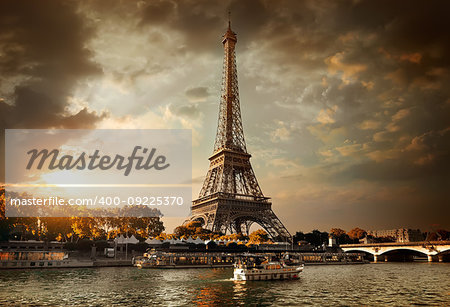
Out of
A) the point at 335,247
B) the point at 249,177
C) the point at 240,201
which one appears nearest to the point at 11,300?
the point at 240,201

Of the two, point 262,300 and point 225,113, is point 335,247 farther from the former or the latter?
point 262,300

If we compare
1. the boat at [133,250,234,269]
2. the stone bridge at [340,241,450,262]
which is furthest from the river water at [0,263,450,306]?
the stone bridge at [340,241,450,262]

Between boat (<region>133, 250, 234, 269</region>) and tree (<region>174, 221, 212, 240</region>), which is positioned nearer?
boat (<region>133, 250, 234, 269</region>)

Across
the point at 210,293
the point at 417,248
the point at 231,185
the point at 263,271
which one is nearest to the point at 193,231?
the point at 231,185

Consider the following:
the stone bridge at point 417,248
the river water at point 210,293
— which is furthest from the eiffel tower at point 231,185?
the river water at point 210,293

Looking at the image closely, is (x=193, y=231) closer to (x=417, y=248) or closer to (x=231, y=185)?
(x=231, y=185)

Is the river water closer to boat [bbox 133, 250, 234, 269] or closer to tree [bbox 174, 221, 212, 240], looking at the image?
boat [bbox 133, 250, 234, 269]
